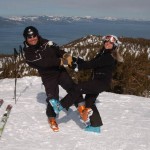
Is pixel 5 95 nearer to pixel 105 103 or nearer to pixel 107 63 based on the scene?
pixel 105 103

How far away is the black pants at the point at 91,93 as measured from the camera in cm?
591

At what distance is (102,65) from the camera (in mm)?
5719

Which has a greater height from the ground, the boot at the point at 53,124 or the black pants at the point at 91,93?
the black pants at the point at 91,93

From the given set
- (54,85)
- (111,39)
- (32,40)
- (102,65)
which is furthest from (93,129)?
(32,40)

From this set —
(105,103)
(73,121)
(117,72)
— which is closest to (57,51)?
(73,121)

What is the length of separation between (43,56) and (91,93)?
3.50ft

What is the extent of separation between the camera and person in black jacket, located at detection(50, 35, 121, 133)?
5727 millimetres

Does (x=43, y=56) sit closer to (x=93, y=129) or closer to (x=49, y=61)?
(x=49, y=61)

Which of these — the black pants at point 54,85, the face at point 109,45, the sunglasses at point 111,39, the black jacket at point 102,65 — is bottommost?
the black pants at point 54,85

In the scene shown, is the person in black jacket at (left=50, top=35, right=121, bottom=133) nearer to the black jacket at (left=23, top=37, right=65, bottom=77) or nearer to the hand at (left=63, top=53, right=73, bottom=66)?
the hand at (left=63, top=53, right=73, bottom=66)

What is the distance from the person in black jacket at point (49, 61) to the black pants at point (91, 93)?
22 cm

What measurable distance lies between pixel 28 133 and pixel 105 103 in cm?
284

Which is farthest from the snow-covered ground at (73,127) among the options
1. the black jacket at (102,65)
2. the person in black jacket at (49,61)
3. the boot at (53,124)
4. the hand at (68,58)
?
the hand at (68,58)

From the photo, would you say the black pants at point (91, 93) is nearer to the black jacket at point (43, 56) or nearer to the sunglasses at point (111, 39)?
the black jacket at point (43, 56)
